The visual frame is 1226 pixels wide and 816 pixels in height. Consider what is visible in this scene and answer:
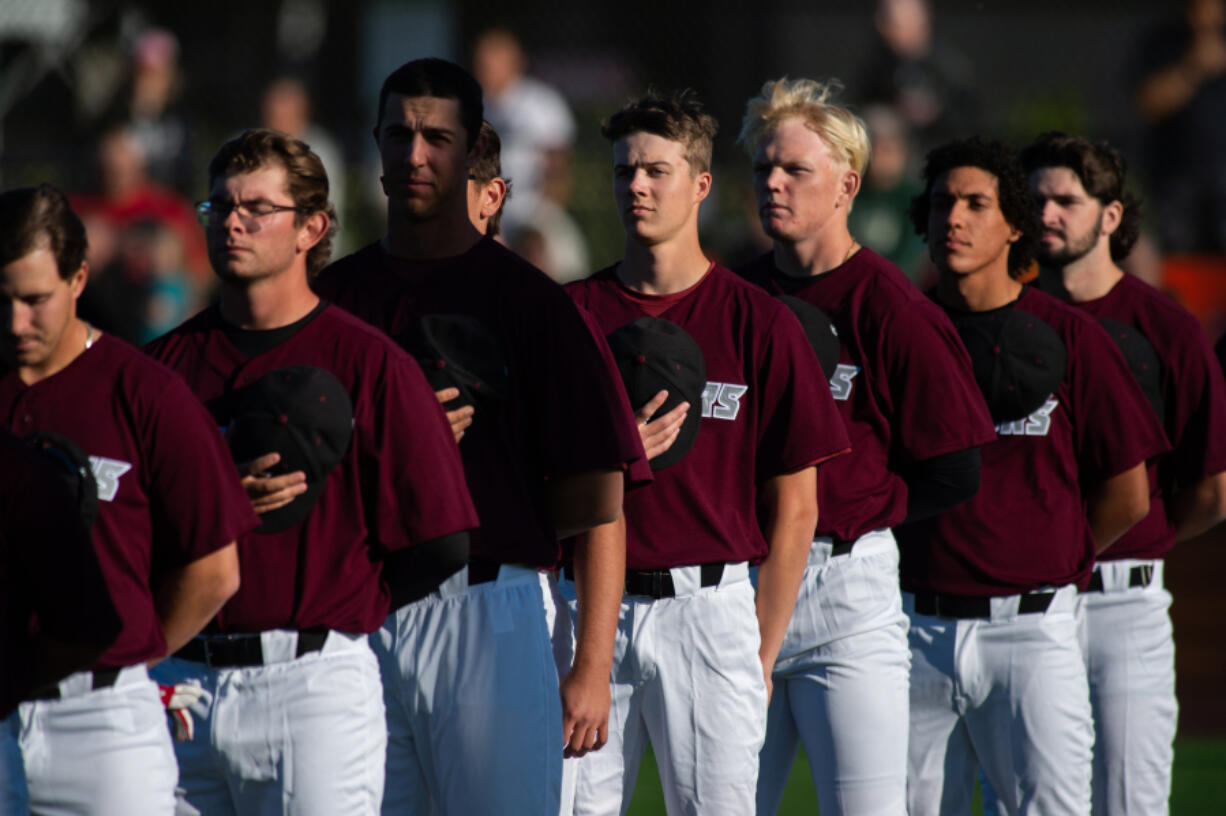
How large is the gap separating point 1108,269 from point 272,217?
3097 mm

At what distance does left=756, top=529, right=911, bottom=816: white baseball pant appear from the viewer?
447 centimetres

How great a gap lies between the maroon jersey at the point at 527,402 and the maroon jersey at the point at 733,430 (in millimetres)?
555

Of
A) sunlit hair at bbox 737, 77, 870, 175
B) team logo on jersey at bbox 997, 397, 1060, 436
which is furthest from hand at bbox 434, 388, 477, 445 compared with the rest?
team logo on jersey at bbox 997, 397, 1060, 436

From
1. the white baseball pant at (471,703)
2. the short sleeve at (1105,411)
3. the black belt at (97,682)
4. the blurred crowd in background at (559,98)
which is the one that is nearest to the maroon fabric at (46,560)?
the black belt at (97,682)

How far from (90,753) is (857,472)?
2.28m

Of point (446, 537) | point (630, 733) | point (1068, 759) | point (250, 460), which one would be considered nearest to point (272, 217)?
point (250, 460)

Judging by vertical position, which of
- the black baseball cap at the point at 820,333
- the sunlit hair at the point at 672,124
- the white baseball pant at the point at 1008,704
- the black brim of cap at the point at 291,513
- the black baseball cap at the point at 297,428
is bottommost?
the white baseball pant at the point at 1008,704

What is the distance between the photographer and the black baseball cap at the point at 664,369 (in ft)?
13.9

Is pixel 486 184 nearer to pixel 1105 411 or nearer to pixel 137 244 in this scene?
pixel 1105 411

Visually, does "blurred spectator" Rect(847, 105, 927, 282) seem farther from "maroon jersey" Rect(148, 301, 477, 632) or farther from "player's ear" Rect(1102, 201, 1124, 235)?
"maroon jersey" Rect(148, 301, 477, 632)

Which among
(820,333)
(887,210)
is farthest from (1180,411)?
(887,210)

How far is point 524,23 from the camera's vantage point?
514 inches

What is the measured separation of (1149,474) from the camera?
5387 mm

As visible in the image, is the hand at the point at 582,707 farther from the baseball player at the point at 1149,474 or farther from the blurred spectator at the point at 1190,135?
the blurred spectator at the point at 1190,135
